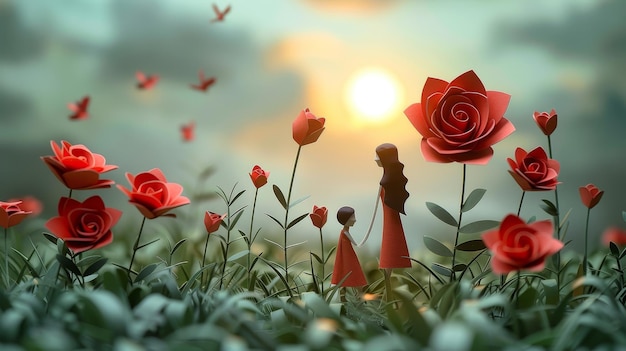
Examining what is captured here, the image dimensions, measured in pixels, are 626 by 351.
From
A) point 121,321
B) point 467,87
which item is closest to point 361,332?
point 121,321

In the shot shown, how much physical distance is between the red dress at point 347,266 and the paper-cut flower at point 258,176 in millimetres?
150

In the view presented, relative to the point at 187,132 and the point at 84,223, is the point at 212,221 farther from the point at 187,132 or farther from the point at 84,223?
the point at 187,132

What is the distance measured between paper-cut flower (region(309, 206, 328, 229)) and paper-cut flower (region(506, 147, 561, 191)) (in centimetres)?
30

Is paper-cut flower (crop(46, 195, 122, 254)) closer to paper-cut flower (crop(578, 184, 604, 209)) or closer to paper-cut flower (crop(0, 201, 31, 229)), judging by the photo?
paper-cut flower (crop(0, 201, 31, 229))

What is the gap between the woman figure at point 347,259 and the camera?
3.13 ft

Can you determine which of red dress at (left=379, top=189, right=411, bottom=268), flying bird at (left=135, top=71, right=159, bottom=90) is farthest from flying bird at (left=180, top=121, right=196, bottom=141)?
red dress at (left=379, top=189, right=411, bottom=268)

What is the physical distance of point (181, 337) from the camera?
625 millimetres

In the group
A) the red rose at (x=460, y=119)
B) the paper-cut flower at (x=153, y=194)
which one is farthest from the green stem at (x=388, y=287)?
the paper-cut flower at (x=153, y=194)

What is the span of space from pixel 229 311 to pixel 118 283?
0.18m

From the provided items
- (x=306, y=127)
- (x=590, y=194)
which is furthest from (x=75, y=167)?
(x=590, y=194)

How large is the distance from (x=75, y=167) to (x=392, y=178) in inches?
18.2

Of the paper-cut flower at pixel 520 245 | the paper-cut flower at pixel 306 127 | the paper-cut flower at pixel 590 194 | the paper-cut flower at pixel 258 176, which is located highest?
the paper-cut flower at pixel 306 127

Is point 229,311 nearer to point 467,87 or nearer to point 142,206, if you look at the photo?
point 142,206

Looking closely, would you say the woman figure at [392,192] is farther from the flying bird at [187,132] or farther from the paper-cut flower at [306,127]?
the flying bird at [187,132]
